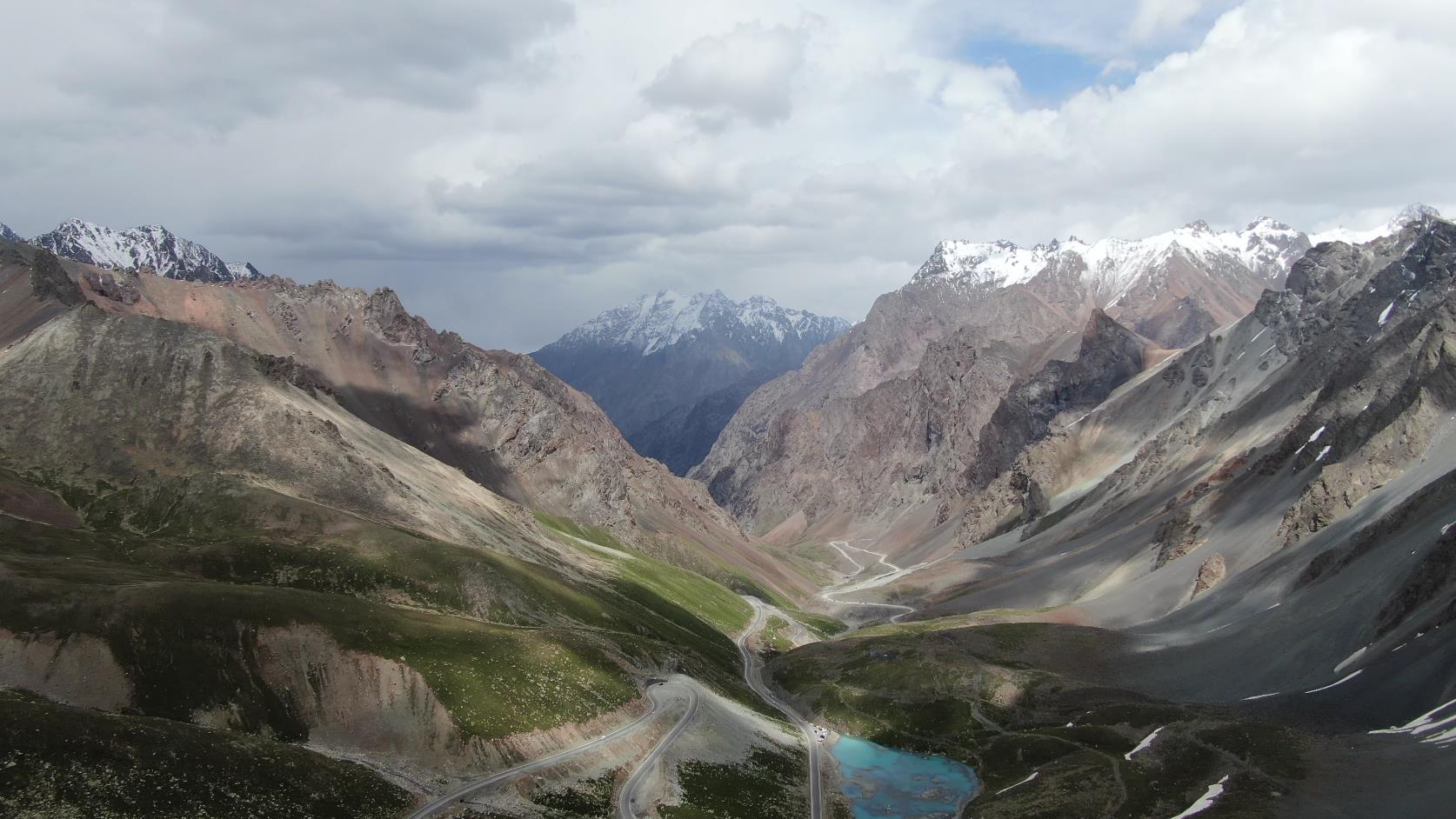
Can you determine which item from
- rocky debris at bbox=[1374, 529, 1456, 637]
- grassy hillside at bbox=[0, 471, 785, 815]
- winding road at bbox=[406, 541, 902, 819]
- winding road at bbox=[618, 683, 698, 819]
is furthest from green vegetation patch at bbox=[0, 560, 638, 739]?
rocky debris at bbox=[1374, 529, 1456, 637]

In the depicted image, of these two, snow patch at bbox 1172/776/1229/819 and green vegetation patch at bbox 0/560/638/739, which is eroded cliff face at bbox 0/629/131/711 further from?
snow patch at bbox 1172/776/1229/819

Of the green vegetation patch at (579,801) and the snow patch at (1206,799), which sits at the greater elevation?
the green vegetation patch at (579,801)

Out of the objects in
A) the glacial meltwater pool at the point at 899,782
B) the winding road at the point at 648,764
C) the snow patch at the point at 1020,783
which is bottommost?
the glacial meltwater pool at the point at 899,782

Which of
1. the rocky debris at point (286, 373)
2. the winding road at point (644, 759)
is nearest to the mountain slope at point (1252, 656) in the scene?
the winding road at point (644, 759)

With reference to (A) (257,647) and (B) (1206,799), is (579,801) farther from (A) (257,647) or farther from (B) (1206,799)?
(B) (1206,799)

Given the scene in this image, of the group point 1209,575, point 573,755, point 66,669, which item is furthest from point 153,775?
point 1209,575

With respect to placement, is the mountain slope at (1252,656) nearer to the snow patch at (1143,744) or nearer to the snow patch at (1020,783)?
the snow patch at (1020,783)
